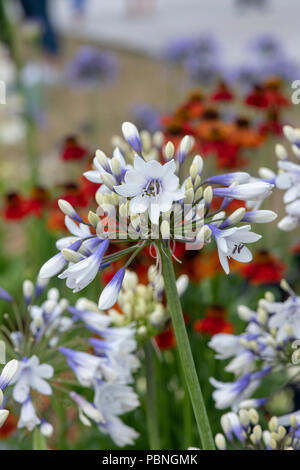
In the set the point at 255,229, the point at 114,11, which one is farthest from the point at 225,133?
the point at 114,11

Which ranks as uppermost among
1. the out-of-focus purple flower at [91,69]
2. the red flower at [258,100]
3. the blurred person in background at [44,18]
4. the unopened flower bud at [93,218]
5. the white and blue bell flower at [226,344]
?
the blurred person in background at [44,18]

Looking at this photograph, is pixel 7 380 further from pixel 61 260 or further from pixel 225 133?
pixel 225 133

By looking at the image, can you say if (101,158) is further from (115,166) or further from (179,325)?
(179,325)

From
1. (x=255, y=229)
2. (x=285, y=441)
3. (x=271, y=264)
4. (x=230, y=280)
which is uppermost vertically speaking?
(x=255, y=229)

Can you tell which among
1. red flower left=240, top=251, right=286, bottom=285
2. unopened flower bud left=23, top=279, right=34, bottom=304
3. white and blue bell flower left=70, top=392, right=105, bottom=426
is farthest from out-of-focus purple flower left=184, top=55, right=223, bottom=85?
white and blue bell flower left=70, top=392, right=105, bottom=426

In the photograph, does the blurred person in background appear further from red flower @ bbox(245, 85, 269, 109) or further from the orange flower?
the orange flower

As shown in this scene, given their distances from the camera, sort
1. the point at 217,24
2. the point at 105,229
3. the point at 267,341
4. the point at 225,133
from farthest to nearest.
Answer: the point at 217,24
the point at 225,133
the point at 267,341
the point at 105,229

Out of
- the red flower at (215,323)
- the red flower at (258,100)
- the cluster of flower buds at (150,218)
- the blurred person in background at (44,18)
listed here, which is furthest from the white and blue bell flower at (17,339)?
the blurred person in background at (44,18)

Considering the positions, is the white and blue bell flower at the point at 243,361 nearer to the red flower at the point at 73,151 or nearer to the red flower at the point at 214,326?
the red flower at the point at 214,326
